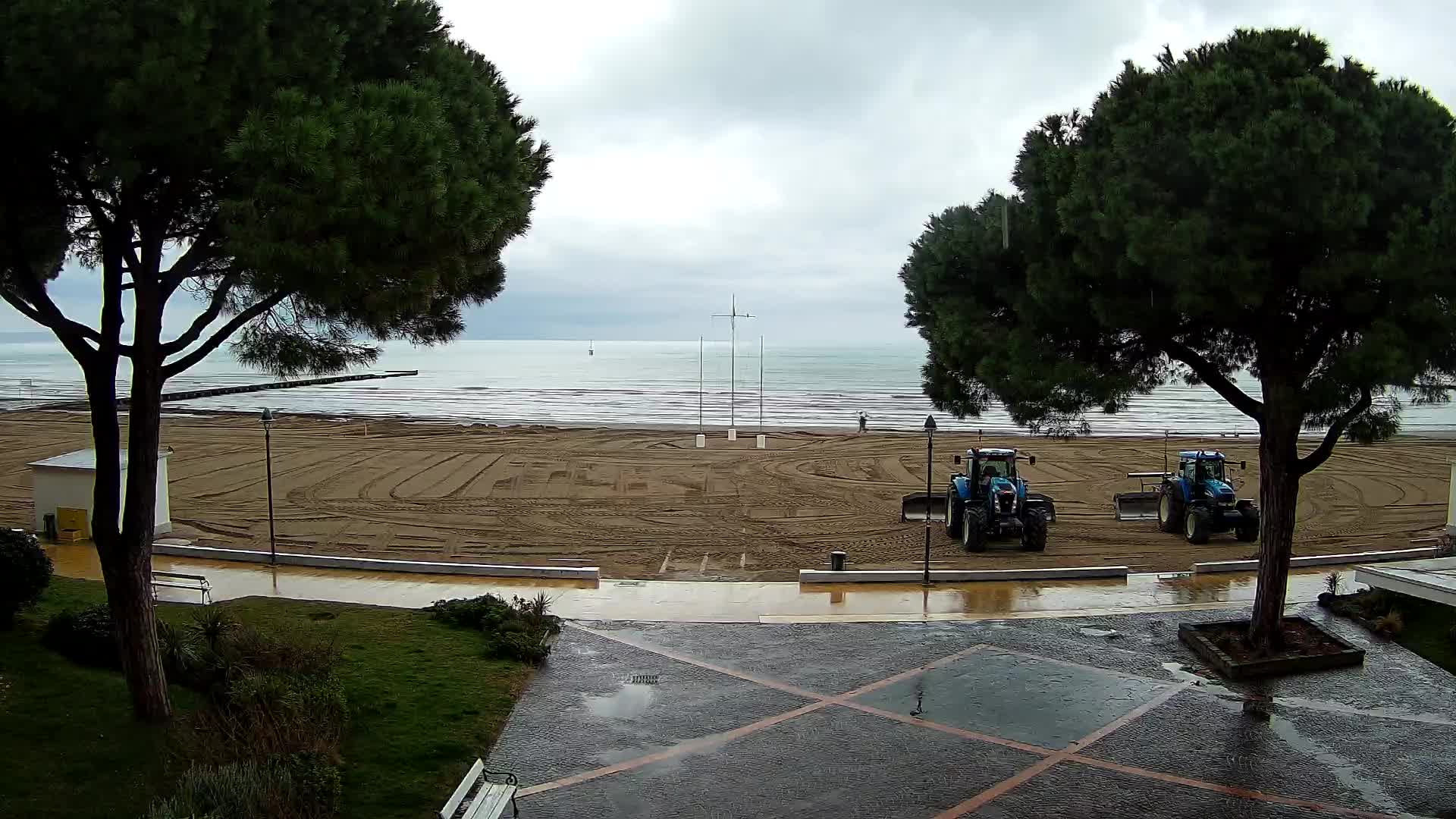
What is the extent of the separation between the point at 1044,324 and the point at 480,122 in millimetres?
6514

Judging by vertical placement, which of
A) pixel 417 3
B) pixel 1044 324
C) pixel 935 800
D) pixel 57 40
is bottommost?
pixel 935 800

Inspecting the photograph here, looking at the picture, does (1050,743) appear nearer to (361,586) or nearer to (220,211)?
(220,211)

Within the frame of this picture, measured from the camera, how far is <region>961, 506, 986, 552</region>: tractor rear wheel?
19141 mm

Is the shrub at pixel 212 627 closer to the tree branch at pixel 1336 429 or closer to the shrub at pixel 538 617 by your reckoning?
the shrub at pixel 538 617

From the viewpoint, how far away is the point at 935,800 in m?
7.89

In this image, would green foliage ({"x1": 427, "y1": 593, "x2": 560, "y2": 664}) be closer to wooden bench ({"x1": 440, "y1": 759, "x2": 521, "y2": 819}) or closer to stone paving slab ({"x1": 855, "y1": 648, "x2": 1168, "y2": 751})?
wooden bench ({"x1": 440, "y1": 759, "x2": 521, "y2": 819})

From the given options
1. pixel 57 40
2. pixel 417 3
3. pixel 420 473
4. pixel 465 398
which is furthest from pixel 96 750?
pixel 465 398

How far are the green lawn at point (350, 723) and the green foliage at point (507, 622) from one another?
0.22 meters

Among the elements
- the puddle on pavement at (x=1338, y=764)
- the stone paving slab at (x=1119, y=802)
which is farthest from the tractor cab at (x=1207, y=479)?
the stone paving slab at (x=1119, y=802)

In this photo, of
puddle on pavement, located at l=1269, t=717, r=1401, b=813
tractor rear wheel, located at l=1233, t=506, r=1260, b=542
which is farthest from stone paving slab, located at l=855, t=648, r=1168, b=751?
tractor rear wheel, located at l=1233, t=506, r=1260, b=542

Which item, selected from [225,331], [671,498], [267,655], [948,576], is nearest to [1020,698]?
[948,576]

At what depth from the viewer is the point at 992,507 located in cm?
1956

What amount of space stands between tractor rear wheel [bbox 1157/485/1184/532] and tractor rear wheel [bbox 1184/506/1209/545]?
0.86 meters

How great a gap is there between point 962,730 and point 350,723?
5.78 meters
